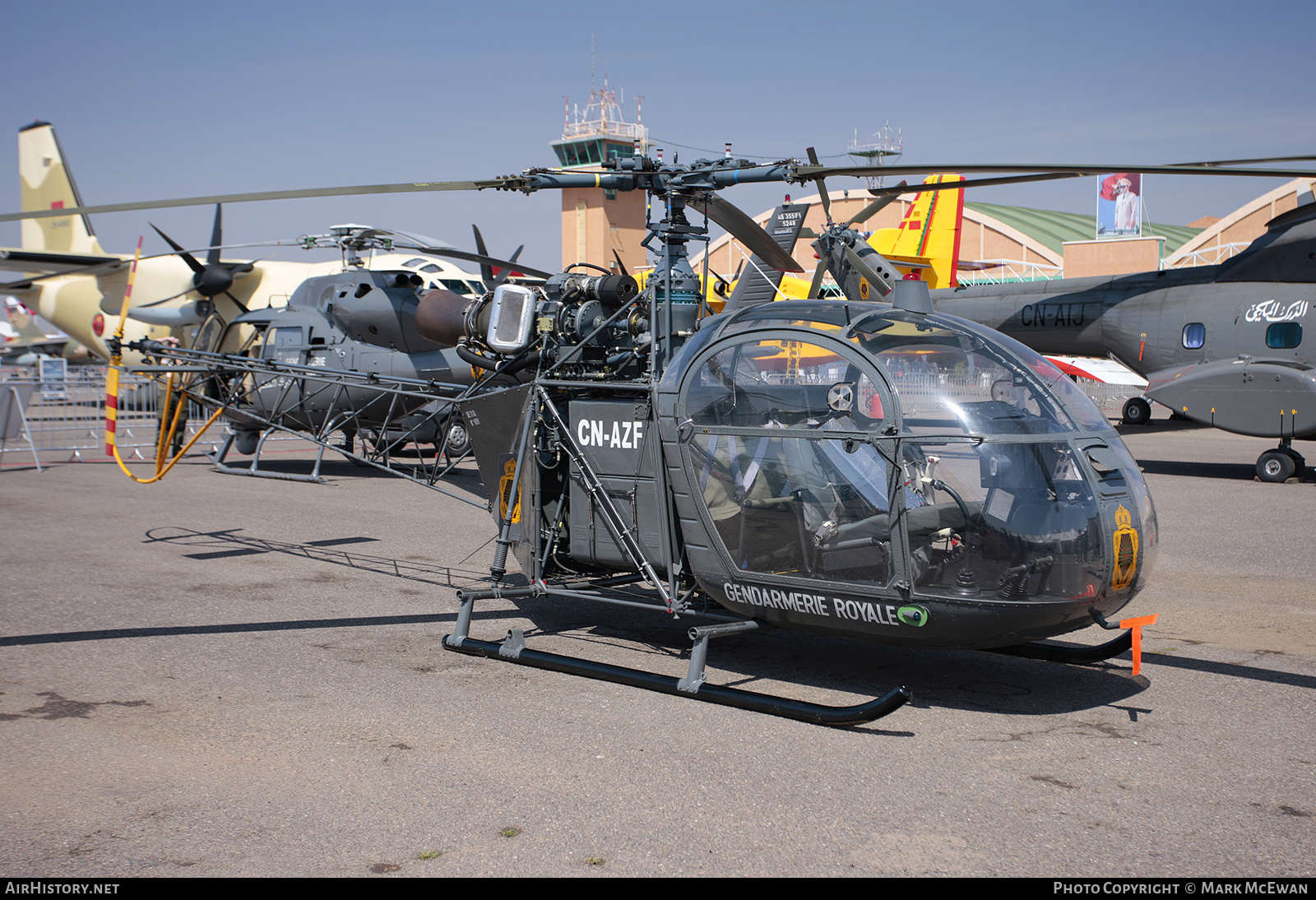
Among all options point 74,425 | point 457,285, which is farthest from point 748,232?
point 74,425

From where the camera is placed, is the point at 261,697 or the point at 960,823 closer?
the point at 960,823

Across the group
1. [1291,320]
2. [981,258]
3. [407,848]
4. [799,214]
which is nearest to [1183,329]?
[1291,320]

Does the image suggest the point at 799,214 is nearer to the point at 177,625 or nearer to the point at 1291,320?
the point at 177,625

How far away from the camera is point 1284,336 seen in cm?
1581

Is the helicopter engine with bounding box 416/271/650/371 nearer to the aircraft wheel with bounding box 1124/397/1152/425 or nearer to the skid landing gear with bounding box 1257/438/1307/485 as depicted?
the skid landing gear with bounding box 1257/438/1307/485

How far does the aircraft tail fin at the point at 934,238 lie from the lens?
25.8m

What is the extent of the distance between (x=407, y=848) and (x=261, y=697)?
2.29 meters

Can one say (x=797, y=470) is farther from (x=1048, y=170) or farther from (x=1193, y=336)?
(x=1193, y=336)

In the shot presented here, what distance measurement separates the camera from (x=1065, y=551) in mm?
4965

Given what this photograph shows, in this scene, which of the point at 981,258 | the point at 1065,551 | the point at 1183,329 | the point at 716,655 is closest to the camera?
the point at 1065,551

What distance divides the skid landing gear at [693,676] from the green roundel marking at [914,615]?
14.1 inches

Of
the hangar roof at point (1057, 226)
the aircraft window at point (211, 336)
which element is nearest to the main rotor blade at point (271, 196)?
the aircraft window at point (211, 336)

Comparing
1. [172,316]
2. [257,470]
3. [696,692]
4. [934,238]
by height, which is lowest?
[696,692]

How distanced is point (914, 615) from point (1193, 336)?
47.0 feet
